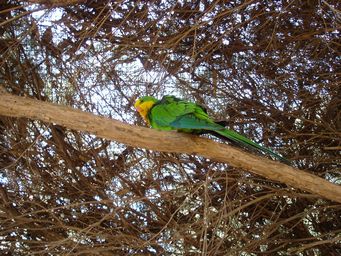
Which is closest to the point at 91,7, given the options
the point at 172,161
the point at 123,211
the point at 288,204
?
the point at 172,161

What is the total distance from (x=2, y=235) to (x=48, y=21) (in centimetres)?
161

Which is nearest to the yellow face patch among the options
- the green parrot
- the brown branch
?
the green parrot

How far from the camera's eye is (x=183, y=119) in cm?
248

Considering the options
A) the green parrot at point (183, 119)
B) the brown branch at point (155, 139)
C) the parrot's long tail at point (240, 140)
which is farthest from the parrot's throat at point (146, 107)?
the parrot's long tail at point (240, 140)

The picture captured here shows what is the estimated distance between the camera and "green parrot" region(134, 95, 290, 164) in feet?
7.84

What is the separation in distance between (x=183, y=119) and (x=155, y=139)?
21cm

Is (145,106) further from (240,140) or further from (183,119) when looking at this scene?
(240,140)

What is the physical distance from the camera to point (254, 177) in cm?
347

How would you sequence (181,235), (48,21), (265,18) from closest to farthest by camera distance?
(181,235), (48,21), (265,18)

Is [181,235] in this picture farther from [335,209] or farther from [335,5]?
[335,5]

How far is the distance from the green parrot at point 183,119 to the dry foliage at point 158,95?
61 cm

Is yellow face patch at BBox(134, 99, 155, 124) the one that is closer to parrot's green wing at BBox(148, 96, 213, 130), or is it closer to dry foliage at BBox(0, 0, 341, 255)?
parrot's green wing at BBox(148, 96, 213, 130)

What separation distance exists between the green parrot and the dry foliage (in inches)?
24.2

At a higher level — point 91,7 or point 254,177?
point 91,7
